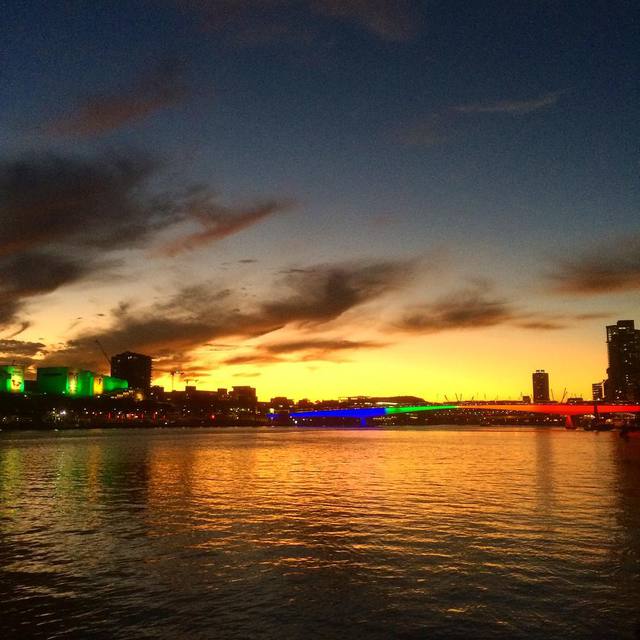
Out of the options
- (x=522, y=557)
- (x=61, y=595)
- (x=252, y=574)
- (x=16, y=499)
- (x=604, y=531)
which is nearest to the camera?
(x=61, y=595)

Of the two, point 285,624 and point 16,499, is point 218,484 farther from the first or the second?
point 285,624

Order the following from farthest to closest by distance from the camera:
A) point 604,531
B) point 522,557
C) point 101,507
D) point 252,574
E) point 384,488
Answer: point 384,488
point 101,507
point 604,531
point 522,557
point 252,574

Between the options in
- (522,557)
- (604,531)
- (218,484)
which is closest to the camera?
(522,557)

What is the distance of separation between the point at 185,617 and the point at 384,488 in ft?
111

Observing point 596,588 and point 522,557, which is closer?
point 596,588

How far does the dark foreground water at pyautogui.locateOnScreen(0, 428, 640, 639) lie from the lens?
58.6 ft

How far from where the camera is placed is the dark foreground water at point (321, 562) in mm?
17859

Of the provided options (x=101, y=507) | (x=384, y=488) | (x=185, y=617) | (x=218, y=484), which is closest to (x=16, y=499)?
(x=101, y=507)

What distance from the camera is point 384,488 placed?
50625mm

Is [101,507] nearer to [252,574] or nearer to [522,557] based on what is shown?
[252,574]

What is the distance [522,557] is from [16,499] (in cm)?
3484

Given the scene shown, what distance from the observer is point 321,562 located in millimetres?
25141

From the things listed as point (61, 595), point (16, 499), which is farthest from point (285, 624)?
point (16, 499)

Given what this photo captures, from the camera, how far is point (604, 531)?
101ft
